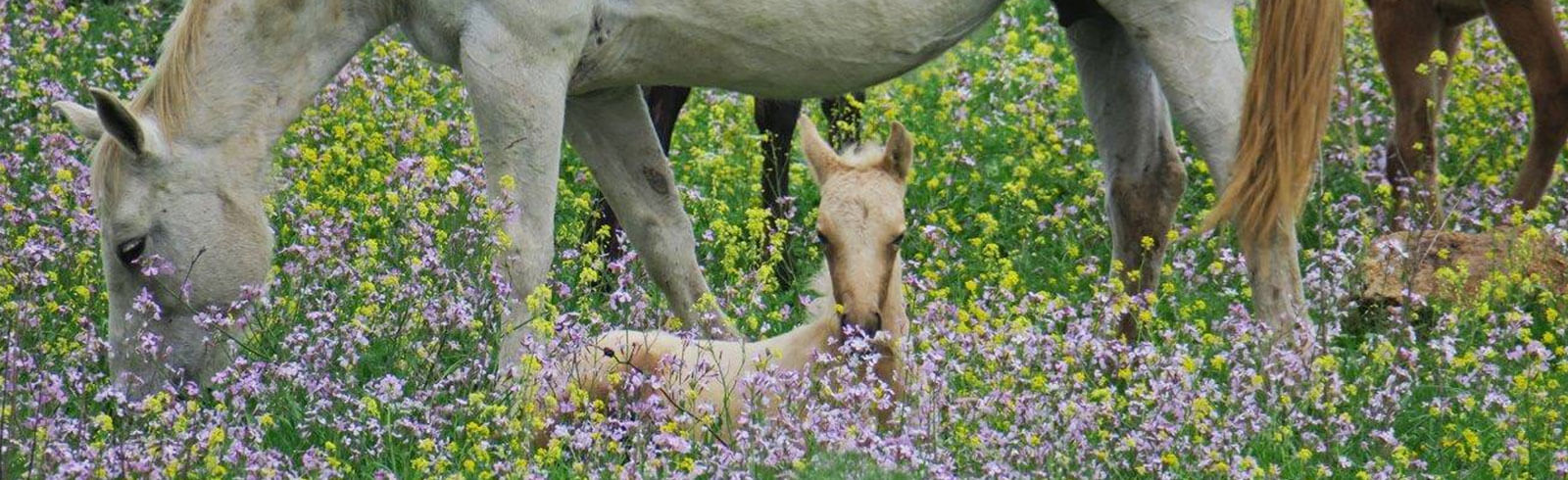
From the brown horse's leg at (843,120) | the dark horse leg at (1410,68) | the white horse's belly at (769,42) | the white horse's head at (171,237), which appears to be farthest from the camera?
the brown horse's leg at (843,120)

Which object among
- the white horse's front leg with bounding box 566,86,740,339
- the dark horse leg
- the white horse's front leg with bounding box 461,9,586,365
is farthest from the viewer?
the dark horse leg

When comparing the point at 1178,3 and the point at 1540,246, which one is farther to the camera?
the point at 1540,246

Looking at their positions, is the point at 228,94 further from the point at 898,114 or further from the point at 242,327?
the point at 898,114

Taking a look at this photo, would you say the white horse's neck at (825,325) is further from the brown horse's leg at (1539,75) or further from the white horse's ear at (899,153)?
the brown horse's leg at (1539,75)

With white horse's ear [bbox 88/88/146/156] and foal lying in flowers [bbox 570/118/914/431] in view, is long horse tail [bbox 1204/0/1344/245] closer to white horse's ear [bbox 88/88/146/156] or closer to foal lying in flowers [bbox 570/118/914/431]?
foal lying in flowers [bbox 570/118/914/431]

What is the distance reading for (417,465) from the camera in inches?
207

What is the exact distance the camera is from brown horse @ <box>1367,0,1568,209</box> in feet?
27.5

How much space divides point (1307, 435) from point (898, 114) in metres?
4.95

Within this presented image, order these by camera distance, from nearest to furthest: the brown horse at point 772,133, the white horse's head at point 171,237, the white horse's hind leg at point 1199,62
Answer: the white horse's head at point 171,237 → the white horse's hind leg at point 1199,62 → the brown horse at point 772,133

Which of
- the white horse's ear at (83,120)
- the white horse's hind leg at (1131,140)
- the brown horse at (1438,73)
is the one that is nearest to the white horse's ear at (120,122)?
the white horse's ear at (83,120)

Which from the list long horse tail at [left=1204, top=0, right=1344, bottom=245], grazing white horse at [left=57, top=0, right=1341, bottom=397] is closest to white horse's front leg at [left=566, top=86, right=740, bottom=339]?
grazing white horse at [left=57, top=0, right=1341, bottom=397]

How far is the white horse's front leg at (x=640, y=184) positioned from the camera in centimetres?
702

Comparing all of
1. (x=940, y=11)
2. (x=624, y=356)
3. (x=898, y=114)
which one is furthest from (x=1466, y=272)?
(x=898, y=114)

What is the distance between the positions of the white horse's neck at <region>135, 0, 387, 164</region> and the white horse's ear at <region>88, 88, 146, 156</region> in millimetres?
144
